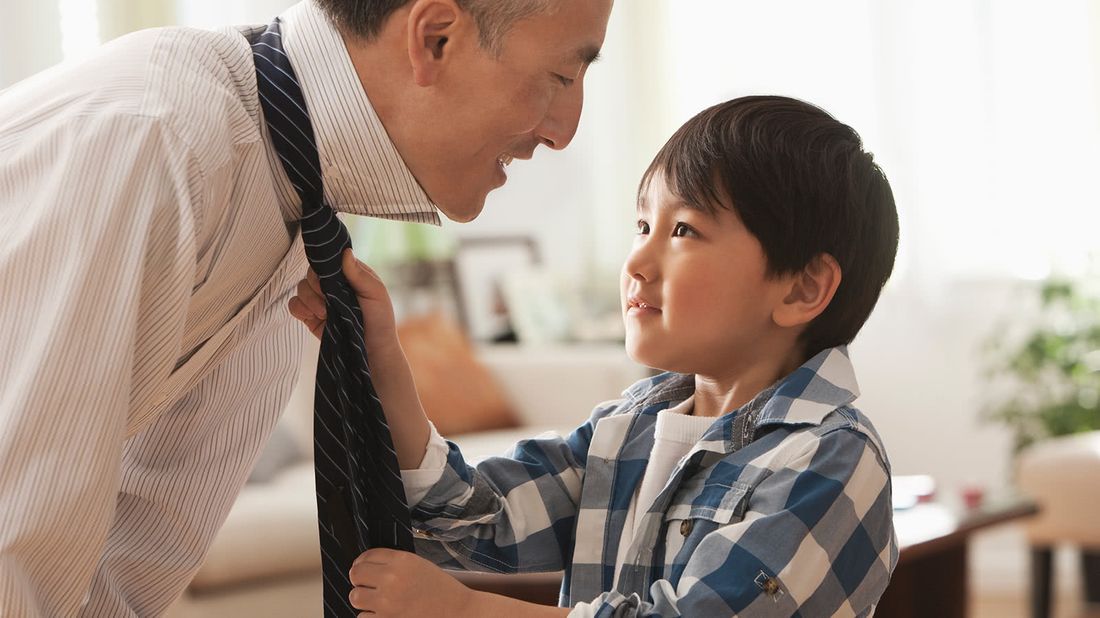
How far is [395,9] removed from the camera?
44.2 inches

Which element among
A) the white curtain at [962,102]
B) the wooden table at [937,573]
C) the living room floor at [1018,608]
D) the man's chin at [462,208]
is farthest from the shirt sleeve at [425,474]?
the white curtain at [962,102]

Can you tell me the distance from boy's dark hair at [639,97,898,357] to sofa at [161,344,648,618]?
1.51 metres

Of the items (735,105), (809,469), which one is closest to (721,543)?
(809,469)

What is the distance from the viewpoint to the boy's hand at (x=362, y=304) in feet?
3.76

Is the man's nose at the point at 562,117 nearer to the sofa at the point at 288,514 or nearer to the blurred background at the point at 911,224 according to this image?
the sofa at the point at 288,514

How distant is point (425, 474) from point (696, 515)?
0.27 meters

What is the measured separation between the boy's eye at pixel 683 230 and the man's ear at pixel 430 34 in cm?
28

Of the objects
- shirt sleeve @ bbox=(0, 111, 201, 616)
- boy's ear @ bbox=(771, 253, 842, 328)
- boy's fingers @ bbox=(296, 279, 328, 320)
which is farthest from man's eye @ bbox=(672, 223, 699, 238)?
shirt sleeve @ bbox=(0, 111, 201, 616)

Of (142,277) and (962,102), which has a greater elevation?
(142,277)

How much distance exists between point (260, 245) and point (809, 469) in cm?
53

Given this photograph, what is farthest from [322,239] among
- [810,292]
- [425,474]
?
[810,292]

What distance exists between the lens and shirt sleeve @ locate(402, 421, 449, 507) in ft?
3.97

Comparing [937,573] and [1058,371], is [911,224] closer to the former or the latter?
[1058,371]

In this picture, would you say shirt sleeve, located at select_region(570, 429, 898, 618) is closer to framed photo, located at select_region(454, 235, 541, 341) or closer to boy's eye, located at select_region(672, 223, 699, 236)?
boy's eye, located at select_region(672, 223, 699, 236)
